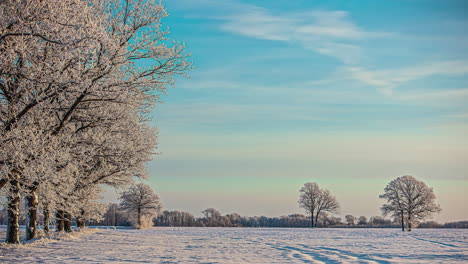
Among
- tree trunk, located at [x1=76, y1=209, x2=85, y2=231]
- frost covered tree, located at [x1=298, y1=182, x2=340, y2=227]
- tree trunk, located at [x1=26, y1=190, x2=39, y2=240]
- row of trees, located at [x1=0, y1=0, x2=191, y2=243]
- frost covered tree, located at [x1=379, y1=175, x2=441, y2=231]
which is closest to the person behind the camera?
row of trees, located at [x1=0, y1=0, x2=191, y2=243]

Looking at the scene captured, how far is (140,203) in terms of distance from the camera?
6606 centimetres

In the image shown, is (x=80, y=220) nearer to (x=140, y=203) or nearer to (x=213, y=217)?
(x=140, y=203)

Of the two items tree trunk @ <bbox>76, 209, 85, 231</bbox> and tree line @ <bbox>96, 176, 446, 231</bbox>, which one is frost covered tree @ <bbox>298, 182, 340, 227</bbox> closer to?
tree line @ <bbox>96, 176, 446, 231</bbox>

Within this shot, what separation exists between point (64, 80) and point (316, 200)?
71.2 m

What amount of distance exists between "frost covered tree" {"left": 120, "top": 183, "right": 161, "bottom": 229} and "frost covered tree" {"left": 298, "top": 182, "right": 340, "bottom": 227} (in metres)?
29.8

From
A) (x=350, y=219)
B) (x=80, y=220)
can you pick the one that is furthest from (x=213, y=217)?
(x=80, y=220)

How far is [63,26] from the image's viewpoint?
12.0 meters

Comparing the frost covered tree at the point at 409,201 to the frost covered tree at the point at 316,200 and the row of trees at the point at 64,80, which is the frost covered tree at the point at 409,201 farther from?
the row of trees at the point at 64,80

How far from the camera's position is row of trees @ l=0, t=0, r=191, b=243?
12.0 m

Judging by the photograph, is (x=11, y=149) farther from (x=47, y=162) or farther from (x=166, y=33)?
(x=166, y=33)

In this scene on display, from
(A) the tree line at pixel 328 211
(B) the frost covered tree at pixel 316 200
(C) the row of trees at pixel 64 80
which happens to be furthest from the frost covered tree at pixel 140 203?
(C) the row of trees at pixel 64 80

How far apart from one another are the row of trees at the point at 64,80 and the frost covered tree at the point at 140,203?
4507 centimetres

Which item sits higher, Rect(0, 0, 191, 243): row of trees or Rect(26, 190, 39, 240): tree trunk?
Rect(0, 0, 191, 243): row of trees

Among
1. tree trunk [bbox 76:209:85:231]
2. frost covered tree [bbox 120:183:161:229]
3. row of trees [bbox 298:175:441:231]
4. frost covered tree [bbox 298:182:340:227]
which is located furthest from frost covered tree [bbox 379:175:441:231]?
tree trunk [bbox 76:209:85:231]
